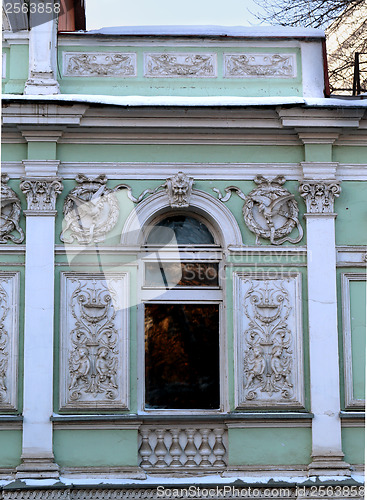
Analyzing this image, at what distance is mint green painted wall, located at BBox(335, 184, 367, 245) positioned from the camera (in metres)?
10.6

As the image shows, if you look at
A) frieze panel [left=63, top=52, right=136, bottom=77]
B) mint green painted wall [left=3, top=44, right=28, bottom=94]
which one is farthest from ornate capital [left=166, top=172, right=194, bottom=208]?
mint green painted wall [left=3, top=44, right=28, bottom=94]

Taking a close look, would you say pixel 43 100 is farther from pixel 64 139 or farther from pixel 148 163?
pixel 148 163

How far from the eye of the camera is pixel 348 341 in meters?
10.4

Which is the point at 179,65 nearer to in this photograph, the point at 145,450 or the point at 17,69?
the point at 17,69

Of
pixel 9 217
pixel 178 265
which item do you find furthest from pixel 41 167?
pixel 178 265

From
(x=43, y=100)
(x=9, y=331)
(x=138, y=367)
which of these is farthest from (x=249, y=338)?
(x=43, y=100)

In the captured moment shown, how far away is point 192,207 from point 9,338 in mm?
2467

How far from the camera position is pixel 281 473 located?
398 inches

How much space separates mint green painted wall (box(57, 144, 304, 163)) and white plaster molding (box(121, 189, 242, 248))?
0.42 m

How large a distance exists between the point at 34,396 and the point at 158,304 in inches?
66.3

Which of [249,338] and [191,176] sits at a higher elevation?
[191,176]

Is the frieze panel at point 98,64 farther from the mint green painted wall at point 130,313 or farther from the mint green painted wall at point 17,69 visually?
the mint green painted wall at point 130,313

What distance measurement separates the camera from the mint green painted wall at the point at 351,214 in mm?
10641

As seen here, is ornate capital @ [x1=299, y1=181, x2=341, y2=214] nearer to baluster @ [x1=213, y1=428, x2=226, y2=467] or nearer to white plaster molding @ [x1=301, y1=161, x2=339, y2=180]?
white plaster molding @ [x1=301, y1=161, x2=339, y2=180]
